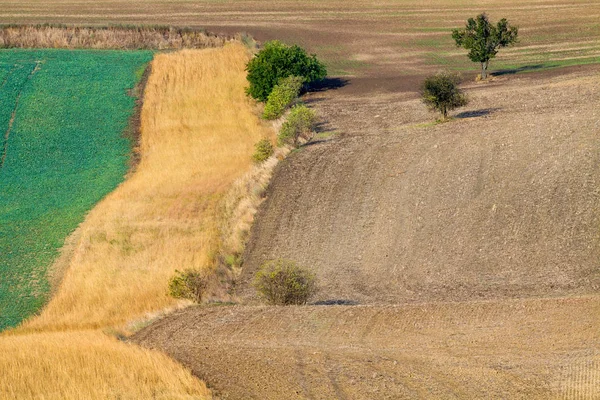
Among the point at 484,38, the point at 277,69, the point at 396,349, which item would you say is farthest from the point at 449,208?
the point at 277,69

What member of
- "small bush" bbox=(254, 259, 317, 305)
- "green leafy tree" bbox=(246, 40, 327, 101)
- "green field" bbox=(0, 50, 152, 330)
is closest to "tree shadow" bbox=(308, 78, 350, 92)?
"green leafy tree" bbox=(246, 40, 327, 101)

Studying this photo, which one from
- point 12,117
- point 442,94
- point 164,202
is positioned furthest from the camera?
point 12,117

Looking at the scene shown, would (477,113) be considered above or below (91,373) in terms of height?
above

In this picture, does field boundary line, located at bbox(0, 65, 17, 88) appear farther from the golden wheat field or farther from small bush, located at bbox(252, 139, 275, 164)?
small bush, located at bbox(252, 139, 275, 164)

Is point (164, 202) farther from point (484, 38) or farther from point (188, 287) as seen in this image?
point (484, 38)

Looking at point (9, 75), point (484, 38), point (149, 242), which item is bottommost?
point (149, 242)

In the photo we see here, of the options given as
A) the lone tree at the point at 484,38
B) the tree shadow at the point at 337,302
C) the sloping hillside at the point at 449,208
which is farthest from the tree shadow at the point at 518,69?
the tree shadow at the point at 337,302

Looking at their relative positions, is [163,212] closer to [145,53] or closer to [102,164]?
[102,164]
